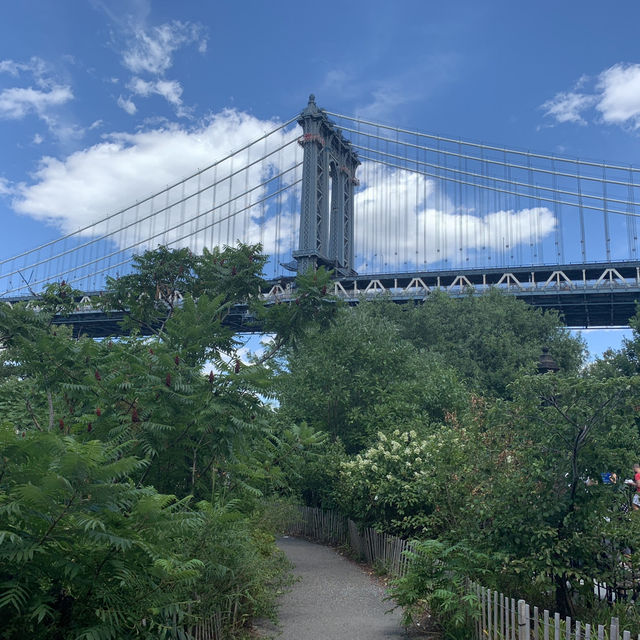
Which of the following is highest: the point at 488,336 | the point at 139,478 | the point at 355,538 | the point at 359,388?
the point at 488,336

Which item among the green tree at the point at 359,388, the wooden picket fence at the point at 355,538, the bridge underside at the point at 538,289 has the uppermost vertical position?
the bridge underside at the point at 538,289

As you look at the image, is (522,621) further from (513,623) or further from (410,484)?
(410,484)

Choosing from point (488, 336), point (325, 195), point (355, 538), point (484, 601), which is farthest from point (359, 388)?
point (325, 195)

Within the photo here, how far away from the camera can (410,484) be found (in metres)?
14.7

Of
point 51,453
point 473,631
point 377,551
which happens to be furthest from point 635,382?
point 377,551

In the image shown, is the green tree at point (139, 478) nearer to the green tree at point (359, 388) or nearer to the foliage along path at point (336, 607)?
the foliage along path at point (336, 607)

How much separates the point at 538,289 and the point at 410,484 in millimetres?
62139

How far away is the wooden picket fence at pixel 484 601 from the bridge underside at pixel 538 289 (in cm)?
4523

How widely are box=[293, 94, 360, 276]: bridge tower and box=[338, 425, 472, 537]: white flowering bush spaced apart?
47.8 meters

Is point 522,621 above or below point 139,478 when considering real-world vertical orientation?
below

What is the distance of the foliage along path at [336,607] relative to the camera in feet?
33.3

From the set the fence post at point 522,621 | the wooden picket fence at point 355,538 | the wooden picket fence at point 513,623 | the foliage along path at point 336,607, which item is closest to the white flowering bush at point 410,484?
the wooden picket fence at point 355,538

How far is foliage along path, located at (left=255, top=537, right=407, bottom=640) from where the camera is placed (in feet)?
33.3

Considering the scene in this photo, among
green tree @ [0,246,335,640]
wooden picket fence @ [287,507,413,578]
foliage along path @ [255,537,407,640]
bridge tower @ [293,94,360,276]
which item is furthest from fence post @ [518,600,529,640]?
bridge tower @ [293,94,360,276]
